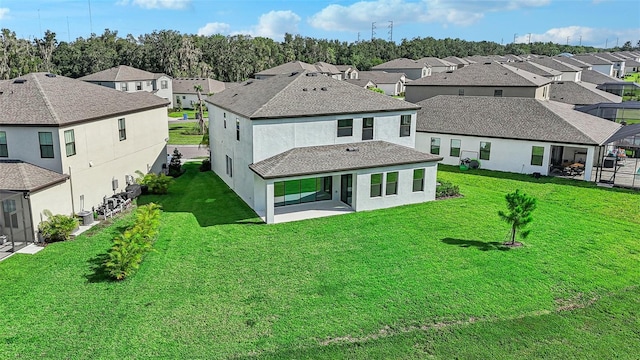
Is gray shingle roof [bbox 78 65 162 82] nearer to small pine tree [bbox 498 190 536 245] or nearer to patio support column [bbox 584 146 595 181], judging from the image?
patio support column [bbox 584 146 595 181]

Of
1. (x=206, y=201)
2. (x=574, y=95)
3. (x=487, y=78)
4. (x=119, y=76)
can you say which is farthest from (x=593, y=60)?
(x=206, y=201)

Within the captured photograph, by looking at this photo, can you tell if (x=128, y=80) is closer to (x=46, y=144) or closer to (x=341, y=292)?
(x=46, y=144)

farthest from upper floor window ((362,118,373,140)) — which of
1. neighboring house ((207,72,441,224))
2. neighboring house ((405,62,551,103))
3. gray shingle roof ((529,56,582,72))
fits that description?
gray shingle roof ((529,56,582,72))

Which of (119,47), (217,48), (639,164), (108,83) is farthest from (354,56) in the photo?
(639,164)

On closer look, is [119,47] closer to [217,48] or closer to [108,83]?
[217,48]

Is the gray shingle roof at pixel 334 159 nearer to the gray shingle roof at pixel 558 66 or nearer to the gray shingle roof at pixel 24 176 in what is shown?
the gray shingle roof at pixel 24 176

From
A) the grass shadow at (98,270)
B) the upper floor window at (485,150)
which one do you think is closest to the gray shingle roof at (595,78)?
the upper floor window at (485,150)
